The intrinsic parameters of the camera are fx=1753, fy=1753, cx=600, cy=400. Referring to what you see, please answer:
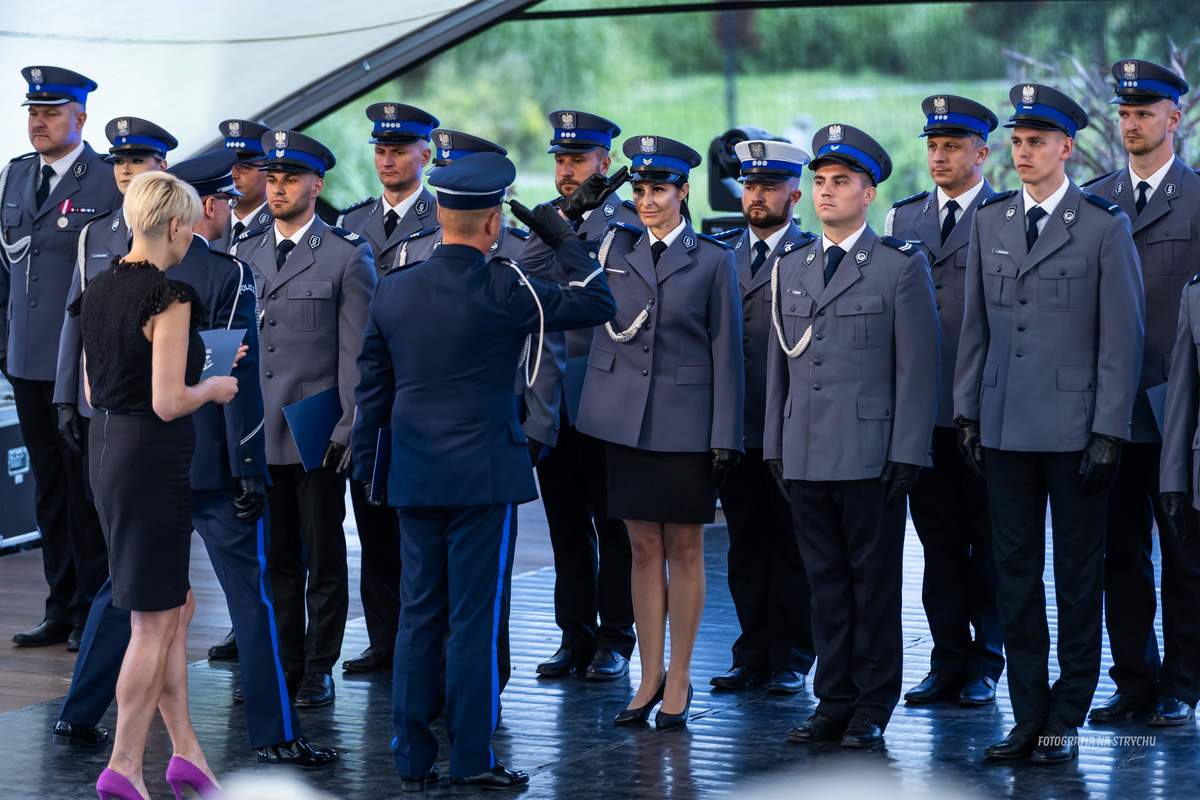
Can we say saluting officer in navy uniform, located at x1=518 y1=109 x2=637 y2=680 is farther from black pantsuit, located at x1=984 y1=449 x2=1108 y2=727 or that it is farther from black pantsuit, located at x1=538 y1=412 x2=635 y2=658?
black pantsuit, located at x1=984 y1=449 x2=1108 y2=727

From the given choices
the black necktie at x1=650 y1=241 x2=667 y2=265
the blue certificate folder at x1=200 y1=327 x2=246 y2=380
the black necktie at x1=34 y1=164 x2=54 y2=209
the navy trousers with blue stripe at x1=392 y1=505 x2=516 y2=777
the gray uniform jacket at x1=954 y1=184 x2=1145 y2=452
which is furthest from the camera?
the black necktie at x1=34 y1=164 x2=54 y2=209

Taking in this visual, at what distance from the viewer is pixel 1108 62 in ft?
42.2

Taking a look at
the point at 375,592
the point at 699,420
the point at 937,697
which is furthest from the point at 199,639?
the point at 937,697

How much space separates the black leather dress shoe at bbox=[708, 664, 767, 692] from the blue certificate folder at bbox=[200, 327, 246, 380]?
73.4 inches

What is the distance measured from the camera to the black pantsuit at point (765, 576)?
5.31m

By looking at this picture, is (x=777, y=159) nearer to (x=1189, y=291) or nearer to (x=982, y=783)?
(x=1189, y=291)

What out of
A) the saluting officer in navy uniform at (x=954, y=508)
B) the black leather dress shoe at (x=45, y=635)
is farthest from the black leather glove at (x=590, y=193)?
the black leather dress shoe at (x=45, y=635)

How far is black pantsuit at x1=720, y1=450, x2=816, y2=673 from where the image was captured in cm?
531

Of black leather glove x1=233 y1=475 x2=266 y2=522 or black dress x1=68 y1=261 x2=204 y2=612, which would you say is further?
black leather glove x1=233 y1=475 x2=266 y2=522

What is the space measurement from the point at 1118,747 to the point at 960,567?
0.76m

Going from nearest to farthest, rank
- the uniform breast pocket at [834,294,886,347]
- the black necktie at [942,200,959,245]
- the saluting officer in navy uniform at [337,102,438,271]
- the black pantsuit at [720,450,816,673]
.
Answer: the uniform breast pocket at [834,294,886,347] → the black necktie at [942,200,959,245] → the black pantsuit at [720,450,816,673] → the saluting officer in navy uniform at [337,102,438,271]

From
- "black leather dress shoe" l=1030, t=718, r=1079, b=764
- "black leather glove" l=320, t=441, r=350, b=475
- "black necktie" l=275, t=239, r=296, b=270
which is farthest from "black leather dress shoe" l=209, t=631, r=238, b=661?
"black leather dress shoe" l=1030, t=718, r=1079, b=764

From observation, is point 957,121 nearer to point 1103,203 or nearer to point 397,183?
point 1103,203

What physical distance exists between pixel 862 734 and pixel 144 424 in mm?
2002
